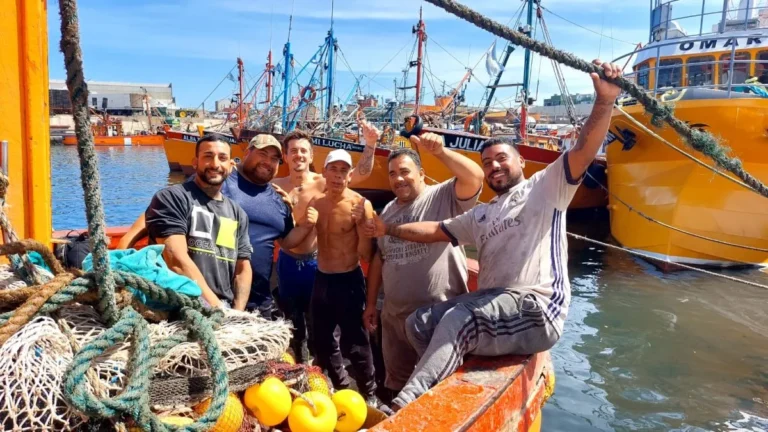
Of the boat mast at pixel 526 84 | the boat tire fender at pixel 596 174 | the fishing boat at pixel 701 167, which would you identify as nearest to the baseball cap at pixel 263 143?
the fishing boat at pixel 701 167

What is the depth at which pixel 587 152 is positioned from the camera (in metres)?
2.77

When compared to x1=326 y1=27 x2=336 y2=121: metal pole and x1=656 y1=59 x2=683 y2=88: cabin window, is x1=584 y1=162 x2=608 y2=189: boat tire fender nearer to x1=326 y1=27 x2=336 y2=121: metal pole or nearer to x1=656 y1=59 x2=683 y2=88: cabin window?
x1=656 y1=59 x2=683 y2=88: cabin window

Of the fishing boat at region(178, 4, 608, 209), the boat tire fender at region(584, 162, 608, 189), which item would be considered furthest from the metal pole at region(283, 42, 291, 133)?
the boat tire fender at region(584, 162, 608, 189)

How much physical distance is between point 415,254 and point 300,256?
1.05 meters

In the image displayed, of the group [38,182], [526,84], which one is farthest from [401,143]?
[38,182]

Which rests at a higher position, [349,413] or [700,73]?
[700,73]

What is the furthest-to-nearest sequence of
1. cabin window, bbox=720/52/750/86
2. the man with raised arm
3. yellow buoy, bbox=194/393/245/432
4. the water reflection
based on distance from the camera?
1. the water reflection
2. cabin window, bbox=720/52/750/86
3. the man with raised arm
4. yellow buoy, bbox=194/393/245/432

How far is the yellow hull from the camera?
8.94 m

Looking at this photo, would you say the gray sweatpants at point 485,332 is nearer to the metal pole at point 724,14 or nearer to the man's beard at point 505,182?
the man's beard at point 505,182

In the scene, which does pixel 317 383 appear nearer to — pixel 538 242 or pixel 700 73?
pixel 538 242

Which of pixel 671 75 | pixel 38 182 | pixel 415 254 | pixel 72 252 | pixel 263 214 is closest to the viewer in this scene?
pixel 38 182

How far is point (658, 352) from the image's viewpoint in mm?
6480

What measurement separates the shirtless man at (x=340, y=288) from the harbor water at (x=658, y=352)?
6.92 ft

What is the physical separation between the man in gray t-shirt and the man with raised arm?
402 mm
